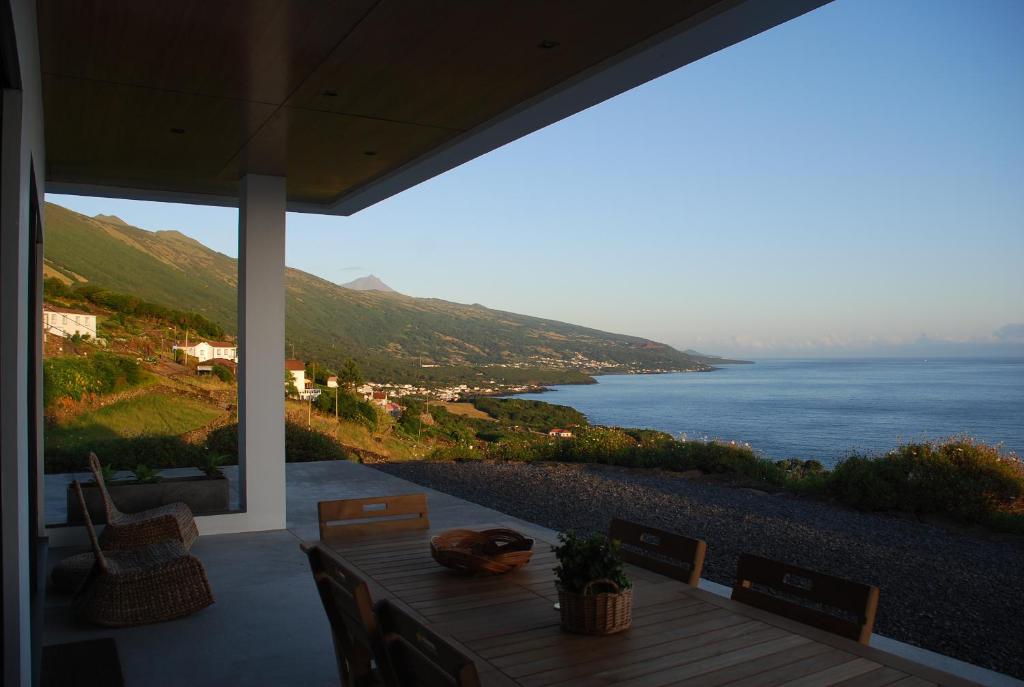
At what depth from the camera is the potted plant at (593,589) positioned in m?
1.99

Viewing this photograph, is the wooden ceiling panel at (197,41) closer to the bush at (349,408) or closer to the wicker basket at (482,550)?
the wicker basket at (482,550)

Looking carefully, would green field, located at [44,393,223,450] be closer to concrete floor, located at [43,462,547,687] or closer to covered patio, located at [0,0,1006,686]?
covered patio, located at [0,0,1006,686]

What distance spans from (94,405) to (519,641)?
1242 cm

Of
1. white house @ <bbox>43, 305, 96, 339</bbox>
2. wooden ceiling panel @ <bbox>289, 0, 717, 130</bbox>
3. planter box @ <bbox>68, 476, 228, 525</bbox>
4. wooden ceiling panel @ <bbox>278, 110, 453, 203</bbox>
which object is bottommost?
planter box @ <bbox>68, 476, 228, 525</bbox>

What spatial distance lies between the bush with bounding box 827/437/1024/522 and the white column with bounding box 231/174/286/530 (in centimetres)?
567

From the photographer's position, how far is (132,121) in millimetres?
5020

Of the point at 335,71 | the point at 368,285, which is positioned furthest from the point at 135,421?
the point at 368,285

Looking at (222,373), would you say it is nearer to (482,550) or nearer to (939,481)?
(939,481)

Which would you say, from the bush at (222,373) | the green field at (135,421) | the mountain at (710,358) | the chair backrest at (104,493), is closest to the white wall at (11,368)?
the chair backrest at (104,493)

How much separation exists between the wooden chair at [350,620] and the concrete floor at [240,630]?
Result: 110 cm

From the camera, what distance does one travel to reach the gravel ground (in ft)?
14.6

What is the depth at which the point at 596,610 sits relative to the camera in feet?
6.49

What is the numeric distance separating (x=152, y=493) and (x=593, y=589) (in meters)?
5.19

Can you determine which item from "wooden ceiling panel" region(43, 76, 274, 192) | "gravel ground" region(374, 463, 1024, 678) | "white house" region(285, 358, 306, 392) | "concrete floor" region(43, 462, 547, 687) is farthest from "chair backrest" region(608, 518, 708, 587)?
"white house" region(285, 358, 306, 392)
